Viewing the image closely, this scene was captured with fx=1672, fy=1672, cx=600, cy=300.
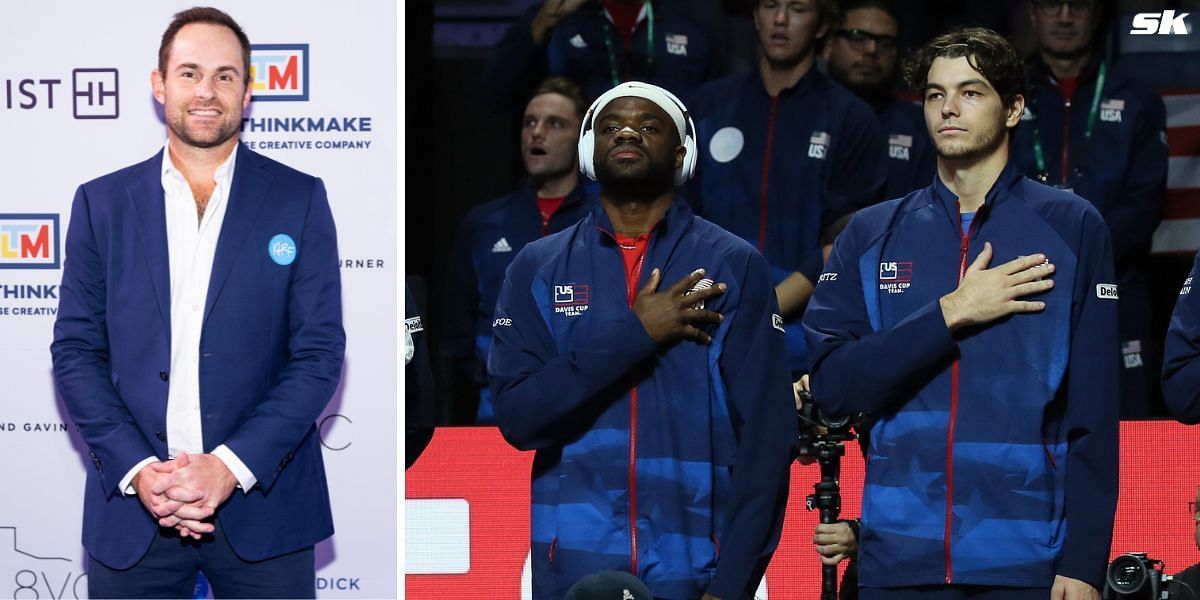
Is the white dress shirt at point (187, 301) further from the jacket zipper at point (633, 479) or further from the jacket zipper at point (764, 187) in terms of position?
the jacket zipper at point (764, 187)

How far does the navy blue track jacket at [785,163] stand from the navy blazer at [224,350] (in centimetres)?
163

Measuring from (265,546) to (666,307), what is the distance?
154 centimetres

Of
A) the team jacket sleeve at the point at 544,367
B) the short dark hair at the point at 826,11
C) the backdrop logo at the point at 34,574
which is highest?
the short dark hair at the point at 826,11

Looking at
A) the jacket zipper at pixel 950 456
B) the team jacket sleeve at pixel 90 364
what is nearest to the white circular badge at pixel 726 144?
the jacket zipper at pixel 950 456

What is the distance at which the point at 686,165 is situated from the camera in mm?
4543

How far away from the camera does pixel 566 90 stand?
637 centimetres

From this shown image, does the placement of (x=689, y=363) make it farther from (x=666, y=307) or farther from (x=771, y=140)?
(x=771, y=140)

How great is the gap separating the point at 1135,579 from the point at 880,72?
97.8 inches

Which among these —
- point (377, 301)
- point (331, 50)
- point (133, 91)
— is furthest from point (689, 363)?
point (133, 91)

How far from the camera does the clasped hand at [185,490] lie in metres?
4.89

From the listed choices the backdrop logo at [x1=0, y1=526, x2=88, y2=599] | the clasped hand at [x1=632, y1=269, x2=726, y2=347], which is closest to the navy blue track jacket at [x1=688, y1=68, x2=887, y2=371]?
the clasped hand at [x1=632, y1=269, x2=726, y2=347]

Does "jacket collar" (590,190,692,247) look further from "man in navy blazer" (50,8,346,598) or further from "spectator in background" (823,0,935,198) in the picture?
"spectator in background" (823,0,935,198)

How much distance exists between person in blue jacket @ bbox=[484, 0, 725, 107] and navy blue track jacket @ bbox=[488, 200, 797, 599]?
2.26 metres

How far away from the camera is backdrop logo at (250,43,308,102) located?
528 centimetres
